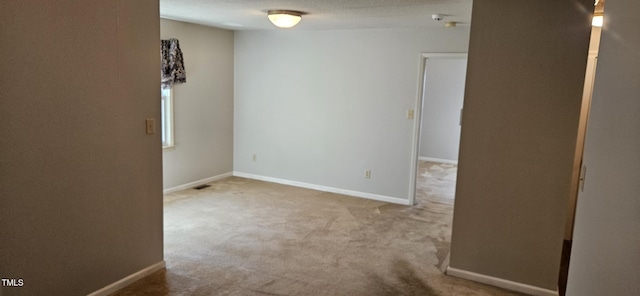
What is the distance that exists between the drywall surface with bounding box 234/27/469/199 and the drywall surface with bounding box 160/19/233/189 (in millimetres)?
218

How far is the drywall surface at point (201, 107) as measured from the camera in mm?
5309

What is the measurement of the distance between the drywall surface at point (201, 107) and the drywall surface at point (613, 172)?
15.4 feet

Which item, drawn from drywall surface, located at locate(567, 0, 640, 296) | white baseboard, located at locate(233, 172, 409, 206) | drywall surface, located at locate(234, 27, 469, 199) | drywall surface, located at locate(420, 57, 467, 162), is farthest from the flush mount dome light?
drywall surface, located at locate(420, 57, 467, 162)

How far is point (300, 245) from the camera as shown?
146 inches

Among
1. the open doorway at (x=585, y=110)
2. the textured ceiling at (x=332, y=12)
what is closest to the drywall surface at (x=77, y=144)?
the textured ceiling at (x=332, y=12)

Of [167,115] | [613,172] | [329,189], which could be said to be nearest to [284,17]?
[167,115]

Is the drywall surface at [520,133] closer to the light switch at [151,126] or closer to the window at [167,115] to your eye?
the light switch at [151,126]

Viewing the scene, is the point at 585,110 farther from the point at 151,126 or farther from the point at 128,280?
the point at 128,280

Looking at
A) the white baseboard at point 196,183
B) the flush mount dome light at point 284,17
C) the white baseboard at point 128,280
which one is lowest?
the white baseboard at point 128,280

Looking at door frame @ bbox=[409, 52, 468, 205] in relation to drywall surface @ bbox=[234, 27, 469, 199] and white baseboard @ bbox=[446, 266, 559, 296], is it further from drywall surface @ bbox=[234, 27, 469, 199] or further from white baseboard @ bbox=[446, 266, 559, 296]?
white baseboard @ bbox=[446, 266, 559, 296]

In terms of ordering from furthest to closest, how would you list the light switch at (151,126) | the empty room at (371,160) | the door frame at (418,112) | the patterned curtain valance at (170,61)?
the patterned curtain valance at (170,61), the door frame at (418,112), the light switch at (151,126), the empty room at (371,160)

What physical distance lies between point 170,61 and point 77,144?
2.79 m

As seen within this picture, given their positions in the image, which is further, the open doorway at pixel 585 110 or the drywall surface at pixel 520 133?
the open doorway at pixel 585 110

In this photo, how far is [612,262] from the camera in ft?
3.59
